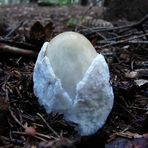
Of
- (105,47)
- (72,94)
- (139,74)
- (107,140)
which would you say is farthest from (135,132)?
(105,47)

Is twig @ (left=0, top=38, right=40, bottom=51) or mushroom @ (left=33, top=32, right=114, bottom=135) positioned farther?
twig @ (left=0, top=38, right=40, bottom=51)

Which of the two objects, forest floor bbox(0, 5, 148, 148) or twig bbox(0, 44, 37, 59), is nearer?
forest floor bbox(0, 5, 148, 148)

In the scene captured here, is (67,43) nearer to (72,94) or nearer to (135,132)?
(72,94)

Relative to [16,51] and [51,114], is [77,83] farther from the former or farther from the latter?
[16,51]

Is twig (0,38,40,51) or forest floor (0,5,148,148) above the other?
twig (0,38,40,51)

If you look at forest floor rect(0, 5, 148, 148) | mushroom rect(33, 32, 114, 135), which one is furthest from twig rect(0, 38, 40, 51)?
mushroom rect(33, 32, 114, 135)

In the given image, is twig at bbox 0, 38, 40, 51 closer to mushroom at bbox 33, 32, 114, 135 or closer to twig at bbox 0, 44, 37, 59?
twig at bbox 0, 44, 37, 59

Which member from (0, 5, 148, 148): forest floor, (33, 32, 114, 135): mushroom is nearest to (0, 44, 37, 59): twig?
(0, 5, 148, 148): forest floor

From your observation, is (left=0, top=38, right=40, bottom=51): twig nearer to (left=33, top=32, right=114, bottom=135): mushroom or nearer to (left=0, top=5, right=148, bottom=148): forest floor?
(left=0, top=5, right=148, bottom=148): forest floor

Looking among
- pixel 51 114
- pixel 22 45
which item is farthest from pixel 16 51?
pixel 51 114
